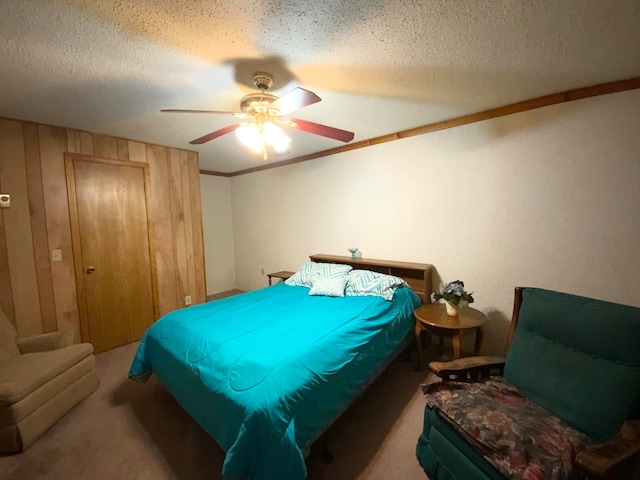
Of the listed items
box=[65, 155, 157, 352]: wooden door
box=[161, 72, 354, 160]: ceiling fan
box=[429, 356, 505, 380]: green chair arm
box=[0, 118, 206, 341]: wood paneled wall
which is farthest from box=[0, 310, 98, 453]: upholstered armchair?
box=[429, 356, 505, 380]: green chair arm

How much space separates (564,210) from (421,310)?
1.43m

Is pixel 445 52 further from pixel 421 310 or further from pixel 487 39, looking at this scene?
pixel 421 310

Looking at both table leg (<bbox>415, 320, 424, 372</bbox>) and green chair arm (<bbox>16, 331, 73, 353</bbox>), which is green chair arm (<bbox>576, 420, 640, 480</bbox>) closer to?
table leg (<bbox>415, 320, 424, 372</bbox>)

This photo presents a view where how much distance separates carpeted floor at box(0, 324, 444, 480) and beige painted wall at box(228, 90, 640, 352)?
1.36 metres

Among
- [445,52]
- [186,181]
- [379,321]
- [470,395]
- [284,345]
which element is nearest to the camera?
[470,395]

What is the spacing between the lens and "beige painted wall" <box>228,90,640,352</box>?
A: 200 cm

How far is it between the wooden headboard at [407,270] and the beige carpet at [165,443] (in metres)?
0.98

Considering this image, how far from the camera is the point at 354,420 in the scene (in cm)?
193

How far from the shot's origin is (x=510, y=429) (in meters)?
1.19

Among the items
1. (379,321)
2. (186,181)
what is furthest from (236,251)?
(379,321)

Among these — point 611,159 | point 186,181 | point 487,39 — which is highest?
point 487,39

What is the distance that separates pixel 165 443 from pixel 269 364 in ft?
3.30

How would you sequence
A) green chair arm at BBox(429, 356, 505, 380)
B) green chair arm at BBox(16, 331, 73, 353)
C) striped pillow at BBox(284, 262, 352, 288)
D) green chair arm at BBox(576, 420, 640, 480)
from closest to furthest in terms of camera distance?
green chair arm at BBox(576, 420, 640, 480)
green chair arm at BBox(429, 356, 505, 380)
green chair arm at BBox(16, 331, 73, 353)
striped pillow at BBox(284, 262, 352, 288)

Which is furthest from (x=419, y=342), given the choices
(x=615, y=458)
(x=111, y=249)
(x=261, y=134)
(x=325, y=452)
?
(x=111, y=249)
